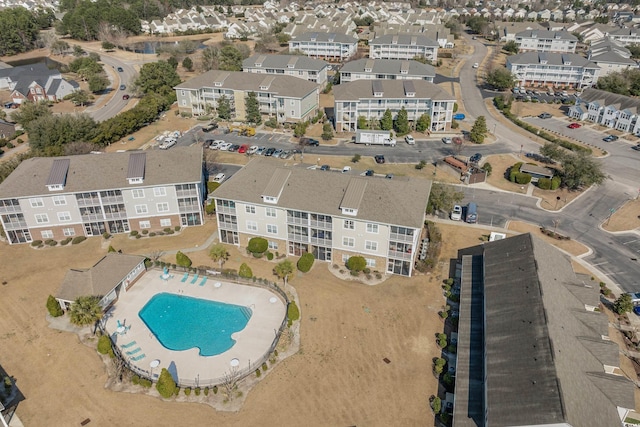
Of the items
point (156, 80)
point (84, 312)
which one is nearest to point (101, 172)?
point (84, 312)

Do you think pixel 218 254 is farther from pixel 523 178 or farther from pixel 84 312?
pixel 523 178

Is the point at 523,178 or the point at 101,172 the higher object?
the point at 101,172

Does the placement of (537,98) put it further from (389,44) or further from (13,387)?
(13,387)

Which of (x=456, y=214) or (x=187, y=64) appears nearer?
(x=456, y=214)

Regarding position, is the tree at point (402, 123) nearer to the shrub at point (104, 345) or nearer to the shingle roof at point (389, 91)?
the shingle roof at point (389, 91)

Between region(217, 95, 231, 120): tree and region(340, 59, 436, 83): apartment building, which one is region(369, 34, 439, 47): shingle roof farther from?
region(217, 95, 231, 120): tree

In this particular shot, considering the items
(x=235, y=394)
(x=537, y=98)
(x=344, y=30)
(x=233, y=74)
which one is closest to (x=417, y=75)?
(x=537, y=98)

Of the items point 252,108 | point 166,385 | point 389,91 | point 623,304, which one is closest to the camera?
point 166,385
